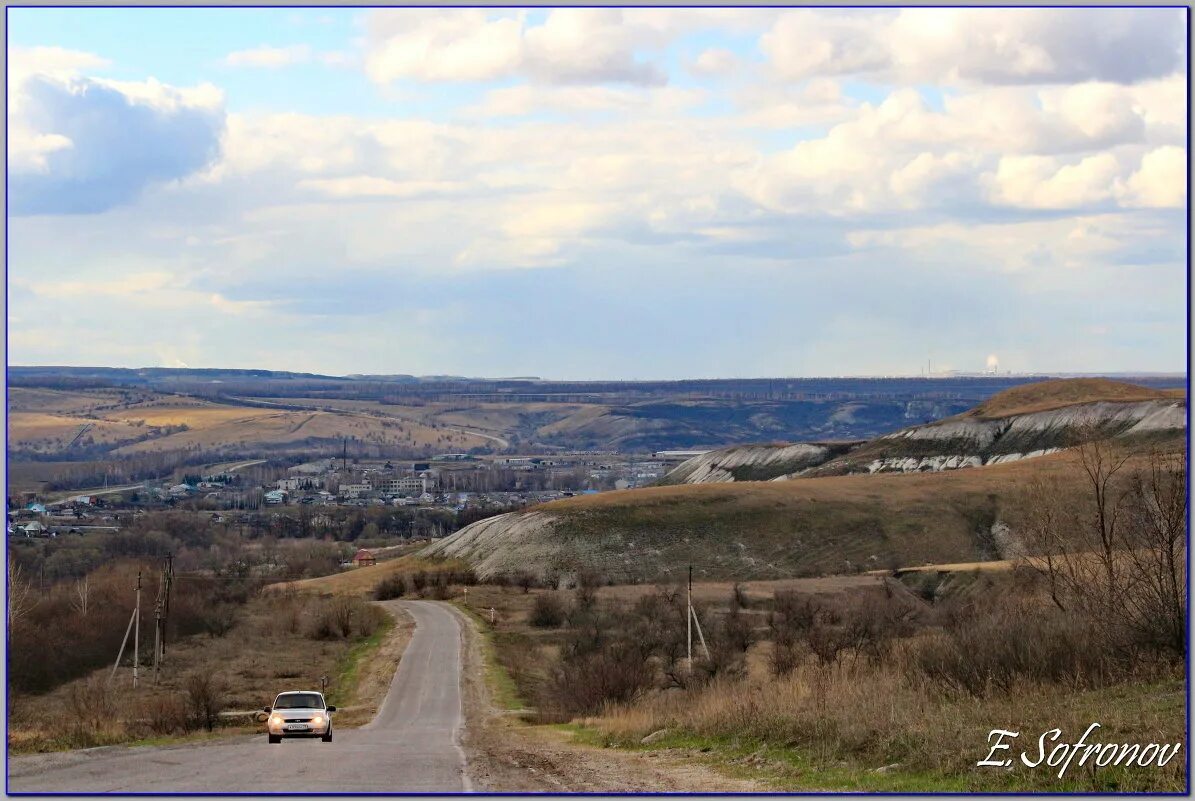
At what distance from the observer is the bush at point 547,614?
270ft

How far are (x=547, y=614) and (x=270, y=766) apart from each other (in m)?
62.1

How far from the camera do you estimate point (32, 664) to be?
6272cm

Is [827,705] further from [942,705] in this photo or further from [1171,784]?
[1171,784]

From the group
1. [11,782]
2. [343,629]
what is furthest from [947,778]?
[343,629]

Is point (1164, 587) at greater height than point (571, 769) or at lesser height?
greater

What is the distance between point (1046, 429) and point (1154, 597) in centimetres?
15045

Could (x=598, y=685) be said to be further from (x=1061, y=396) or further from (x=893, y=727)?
(x=1061, y=396)

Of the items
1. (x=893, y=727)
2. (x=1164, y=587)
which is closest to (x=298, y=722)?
(x=893, y=727)

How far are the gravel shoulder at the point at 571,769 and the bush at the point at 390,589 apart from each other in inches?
2902

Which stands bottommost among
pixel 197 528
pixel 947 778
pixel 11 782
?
pixel 197 528

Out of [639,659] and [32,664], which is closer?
[639,659]

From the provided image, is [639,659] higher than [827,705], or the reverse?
[827,705]

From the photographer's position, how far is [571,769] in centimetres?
2177

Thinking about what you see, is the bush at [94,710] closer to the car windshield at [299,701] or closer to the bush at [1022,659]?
the car windshield at [299,701]
